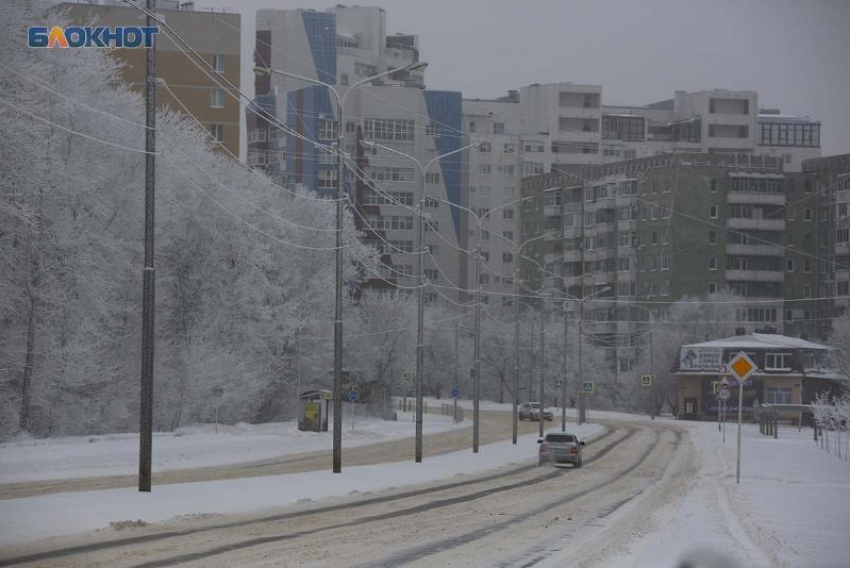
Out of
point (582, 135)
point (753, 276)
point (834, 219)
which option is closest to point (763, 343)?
point (753, 276)

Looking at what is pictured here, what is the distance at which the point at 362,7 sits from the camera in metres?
182

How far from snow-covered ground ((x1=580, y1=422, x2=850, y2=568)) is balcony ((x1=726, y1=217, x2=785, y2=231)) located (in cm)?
8579

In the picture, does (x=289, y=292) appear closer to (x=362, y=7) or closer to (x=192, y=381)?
(x=192, y=381)

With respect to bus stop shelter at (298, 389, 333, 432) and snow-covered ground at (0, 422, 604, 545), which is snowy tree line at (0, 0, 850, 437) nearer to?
bus stop shelter at (298, 389, 333, 432)

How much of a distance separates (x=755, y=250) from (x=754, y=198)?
212 inches

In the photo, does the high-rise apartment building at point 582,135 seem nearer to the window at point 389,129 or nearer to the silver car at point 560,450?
the window at point 389,129

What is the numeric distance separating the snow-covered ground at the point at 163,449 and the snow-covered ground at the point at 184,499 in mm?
6395

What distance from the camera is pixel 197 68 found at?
340 feet

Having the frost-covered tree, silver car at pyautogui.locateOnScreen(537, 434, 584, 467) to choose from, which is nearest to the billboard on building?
the frost-covered tree

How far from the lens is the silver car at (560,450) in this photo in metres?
47.4

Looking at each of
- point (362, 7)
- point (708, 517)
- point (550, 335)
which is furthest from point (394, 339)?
point (362, 7)

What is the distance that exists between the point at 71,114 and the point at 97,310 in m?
7.58

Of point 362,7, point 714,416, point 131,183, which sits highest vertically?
point 362,7

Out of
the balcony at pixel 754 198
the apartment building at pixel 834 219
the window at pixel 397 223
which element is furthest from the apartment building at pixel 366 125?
the apartment building at pixel 834 219
